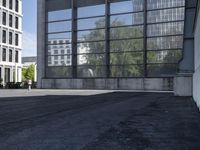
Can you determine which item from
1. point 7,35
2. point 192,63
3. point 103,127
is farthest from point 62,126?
point 7,35

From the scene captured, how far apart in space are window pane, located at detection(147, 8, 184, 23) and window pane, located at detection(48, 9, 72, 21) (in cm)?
1310

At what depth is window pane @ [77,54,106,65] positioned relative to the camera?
47.6 m

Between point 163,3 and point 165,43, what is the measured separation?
5472 millimetres

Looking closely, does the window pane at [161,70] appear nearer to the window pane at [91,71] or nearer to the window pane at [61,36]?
the window pane at [91,71]

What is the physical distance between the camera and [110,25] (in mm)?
47562

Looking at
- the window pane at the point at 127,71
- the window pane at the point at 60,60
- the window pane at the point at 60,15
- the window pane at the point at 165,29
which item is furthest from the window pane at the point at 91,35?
the window pane at the point at 165,29

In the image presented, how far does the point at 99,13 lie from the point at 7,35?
1040 inches

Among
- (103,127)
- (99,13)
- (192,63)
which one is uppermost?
(99,13)

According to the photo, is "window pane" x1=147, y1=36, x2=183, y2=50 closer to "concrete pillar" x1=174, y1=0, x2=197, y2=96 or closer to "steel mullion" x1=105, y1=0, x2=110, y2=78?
"steel mullion" x1=105, y1=0, x2=110, y2=78

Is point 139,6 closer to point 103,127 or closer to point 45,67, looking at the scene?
point 45,67

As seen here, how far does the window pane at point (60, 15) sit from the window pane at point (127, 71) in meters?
11.3

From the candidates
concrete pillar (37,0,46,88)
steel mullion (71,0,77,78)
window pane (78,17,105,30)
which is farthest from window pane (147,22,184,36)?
concrete pillar (37,0,46,88)

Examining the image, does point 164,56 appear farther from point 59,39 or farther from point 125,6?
point 59,39

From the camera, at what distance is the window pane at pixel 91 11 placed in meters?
48.5
